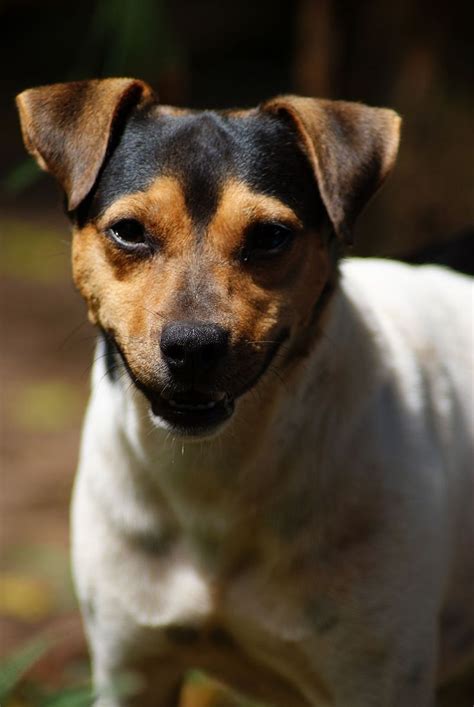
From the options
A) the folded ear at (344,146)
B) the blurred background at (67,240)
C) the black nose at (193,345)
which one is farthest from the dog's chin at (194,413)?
the blurred background at (67,240)

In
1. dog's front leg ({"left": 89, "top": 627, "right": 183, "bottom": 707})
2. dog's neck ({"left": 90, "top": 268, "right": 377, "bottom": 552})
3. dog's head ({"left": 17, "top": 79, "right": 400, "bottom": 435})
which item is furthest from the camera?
dog's front leg ({"left": 89, "top": 627, "right": 183, "bottom": 707})

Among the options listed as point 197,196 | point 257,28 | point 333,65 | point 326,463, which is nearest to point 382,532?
point 326,463

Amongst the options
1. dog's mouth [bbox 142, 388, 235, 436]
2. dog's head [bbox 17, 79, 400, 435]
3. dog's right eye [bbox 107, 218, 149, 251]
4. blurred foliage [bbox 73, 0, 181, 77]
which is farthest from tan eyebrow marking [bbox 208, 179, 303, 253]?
blurred foliage [bbox 73, 0, 181, 77]

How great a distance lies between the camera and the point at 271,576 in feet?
11.6

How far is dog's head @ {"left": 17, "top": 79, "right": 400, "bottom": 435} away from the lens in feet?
10.5

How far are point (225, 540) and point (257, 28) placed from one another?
11175 mm

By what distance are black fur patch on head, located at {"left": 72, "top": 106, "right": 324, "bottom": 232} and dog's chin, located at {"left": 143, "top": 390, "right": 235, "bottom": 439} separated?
0.42 m

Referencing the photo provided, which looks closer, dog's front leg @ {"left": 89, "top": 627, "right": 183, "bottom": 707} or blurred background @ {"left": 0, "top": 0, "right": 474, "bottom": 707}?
dog's front leg @ {"left": 89, "top": 627, "right": 183, "bottom": 707}

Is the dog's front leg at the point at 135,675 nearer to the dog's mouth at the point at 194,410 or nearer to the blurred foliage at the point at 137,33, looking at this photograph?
the dog's mouth at the point at 194,410

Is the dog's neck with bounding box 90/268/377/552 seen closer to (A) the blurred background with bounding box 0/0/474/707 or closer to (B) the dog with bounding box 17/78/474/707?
(B) the dog with bounding box 17/78/474/707

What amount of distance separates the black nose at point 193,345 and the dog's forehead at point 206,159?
321 millimetres

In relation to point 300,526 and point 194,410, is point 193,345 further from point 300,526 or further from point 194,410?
point 300,526

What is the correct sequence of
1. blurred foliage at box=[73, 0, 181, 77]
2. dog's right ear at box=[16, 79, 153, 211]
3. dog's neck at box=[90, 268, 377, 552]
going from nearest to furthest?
dog's right ear at box=[16, 79, 153, 211]
dog's neck at box=[90, 268, 377, 552]
blurred foliage at box=[73, 0, 181, 77]

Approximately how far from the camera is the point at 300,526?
350 cm
